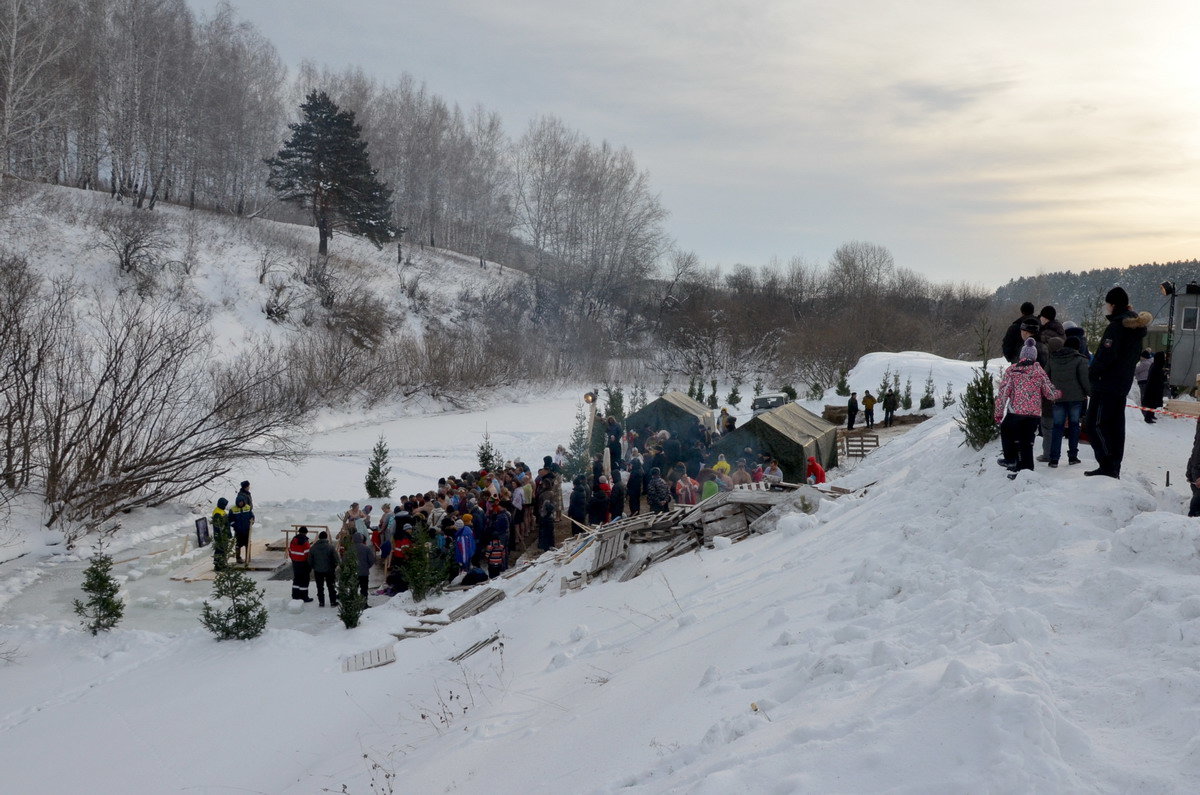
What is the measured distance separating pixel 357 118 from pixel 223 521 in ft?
138

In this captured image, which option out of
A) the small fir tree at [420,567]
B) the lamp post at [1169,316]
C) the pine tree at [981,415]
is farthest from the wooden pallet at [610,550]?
the lamp post at [1169,316]

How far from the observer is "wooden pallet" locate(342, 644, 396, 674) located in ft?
26.3

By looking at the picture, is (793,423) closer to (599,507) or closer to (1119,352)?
(599,507)

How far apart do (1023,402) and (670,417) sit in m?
12.0

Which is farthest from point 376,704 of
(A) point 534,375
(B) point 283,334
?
(A) point 534,375

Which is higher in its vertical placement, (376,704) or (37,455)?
(37,455)

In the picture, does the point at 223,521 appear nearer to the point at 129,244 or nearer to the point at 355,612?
the point at 355,612

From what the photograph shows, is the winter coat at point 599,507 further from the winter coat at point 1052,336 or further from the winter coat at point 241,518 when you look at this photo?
the winter coat at point 1052,336

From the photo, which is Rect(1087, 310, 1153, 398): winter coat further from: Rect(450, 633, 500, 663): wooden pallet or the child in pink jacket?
Rect(450, 633, 500, 663): wooden pallet

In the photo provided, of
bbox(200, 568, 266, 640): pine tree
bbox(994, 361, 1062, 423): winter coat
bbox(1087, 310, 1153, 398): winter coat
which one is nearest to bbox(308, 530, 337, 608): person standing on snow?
bbox(200, 568, 266, 640): pine tree

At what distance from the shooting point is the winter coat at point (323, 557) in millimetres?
10078

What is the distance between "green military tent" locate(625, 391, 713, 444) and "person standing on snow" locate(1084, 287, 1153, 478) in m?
11.7

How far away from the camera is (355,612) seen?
9.09m

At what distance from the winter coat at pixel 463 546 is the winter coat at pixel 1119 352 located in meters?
8.23
